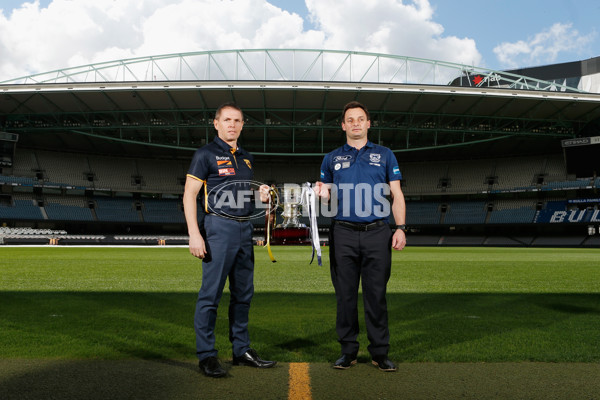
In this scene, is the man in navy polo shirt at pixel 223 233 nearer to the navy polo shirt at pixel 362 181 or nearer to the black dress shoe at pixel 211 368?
the black dress shoe at pixel 211 368

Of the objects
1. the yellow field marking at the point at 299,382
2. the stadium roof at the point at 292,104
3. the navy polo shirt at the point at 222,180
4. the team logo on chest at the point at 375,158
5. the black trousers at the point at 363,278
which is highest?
the stadium roof at the point at 292,104

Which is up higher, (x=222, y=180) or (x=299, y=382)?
(x=222, y=180)

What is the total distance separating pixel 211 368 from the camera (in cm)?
379

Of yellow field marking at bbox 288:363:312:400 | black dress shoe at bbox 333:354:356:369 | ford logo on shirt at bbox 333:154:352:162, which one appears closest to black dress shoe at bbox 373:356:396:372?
black dress shoe at bbox 333:354:356:369

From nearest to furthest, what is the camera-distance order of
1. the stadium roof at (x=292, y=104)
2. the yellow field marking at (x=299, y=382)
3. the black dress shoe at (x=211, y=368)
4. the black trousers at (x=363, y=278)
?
the yellow field marking at (x=299, y=382) → the black dress shoe at (x=211, y=368) → the black trousers at (x=363, y=278) → the stadium roof at (x=292, y=104)

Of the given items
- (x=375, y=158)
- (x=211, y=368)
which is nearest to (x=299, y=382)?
(x=211, y=368)

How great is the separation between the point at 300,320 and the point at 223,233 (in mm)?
2727

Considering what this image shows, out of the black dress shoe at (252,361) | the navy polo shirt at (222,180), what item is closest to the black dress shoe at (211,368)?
the black dress shoe at (252,361)

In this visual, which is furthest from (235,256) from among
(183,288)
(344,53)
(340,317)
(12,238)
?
(12,238)

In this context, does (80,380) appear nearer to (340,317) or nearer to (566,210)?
(340,317)

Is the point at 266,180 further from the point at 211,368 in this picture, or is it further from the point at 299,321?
the point at 211,368

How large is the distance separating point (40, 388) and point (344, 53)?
35412mm

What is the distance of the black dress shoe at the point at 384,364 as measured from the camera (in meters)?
3.96

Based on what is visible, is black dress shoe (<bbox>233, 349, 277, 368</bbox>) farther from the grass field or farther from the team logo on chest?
the team logo on chest
